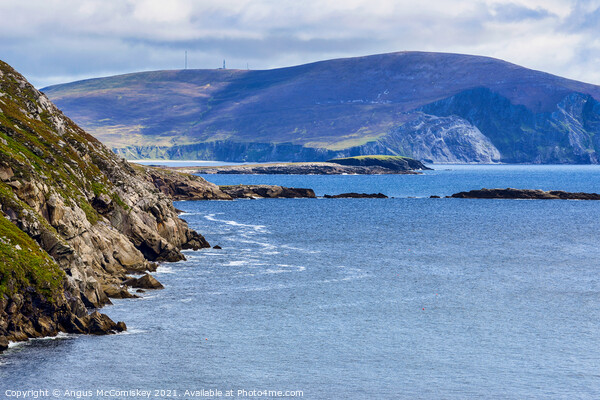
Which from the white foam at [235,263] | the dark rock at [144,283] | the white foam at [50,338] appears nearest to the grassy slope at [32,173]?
the white foam at [50,338]

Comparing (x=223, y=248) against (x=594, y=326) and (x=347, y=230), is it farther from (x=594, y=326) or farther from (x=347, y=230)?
(x=594, y=326)

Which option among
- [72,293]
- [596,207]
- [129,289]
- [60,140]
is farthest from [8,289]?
[596,207]

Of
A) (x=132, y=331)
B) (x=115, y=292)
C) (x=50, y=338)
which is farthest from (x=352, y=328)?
(x=50, y=338)

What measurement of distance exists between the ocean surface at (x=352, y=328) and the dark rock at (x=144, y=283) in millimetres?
1728

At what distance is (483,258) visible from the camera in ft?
316

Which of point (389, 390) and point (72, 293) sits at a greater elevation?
point (72, 293)

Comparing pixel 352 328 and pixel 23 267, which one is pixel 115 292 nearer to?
pixel 23 267

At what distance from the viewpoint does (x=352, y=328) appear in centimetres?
5797

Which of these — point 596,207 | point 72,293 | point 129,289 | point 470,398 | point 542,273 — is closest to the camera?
point 470,398

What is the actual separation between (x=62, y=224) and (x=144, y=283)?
906cm

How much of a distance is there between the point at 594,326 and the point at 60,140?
193 ft

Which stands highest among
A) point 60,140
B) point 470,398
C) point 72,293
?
point 60,140

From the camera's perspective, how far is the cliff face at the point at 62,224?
51906mm

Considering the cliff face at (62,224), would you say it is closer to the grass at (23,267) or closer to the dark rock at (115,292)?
the grass at (23,267)
